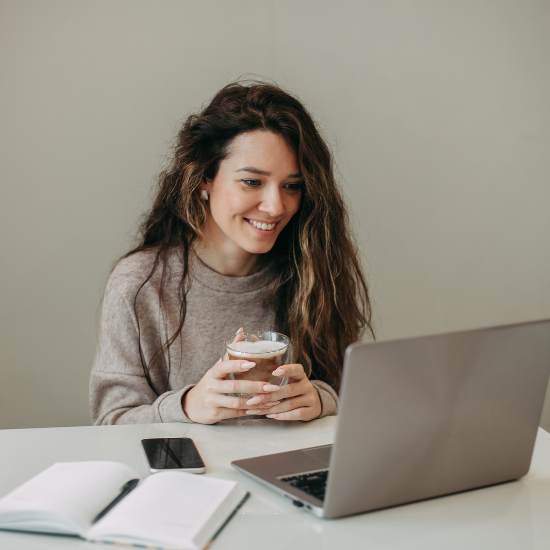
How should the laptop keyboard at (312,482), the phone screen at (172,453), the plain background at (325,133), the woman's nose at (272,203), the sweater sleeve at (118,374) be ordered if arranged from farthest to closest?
1. the plain background at (325,133)
2. the woman's nose at (272,203)
3. the sweater sleeve at (118,374)
4. the phone screen at (172,453)
5. the laptop keyboard at (312,482)

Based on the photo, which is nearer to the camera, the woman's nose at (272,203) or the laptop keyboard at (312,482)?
the laptop keyboard at (312,482)

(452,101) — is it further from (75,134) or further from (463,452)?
(463,452)

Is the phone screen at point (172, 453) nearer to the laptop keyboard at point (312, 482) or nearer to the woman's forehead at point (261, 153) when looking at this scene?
the laptop keyboard at point (312, 482)

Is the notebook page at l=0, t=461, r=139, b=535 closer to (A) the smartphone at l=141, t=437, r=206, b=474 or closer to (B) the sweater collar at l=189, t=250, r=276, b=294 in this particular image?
(A) the smartphone at l=141, t=437, r=206, b=474

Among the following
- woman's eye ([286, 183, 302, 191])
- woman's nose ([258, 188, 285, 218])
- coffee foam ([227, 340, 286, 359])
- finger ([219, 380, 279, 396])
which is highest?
woman's eye ([286, 183, 302, 191])

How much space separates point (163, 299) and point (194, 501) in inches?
29.1

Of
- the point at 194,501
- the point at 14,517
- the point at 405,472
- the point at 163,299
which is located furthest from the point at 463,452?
the point at 163,299

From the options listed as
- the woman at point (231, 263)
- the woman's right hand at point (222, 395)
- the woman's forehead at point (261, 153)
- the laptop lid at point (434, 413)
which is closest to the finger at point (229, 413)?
the woman's right hand at point (222, 395)

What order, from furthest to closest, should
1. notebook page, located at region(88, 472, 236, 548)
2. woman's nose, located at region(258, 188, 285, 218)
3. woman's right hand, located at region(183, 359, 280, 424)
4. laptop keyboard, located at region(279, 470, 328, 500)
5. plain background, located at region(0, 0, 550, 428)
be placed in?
plain background, located at region(0, 0, 550, 428)
woman's nose, located at region(258, 188, 285, 218)
woman's right hand, located at region(183, 359, 280, 424)
laptop keyboard, located at region(279, 470, 328, 500)
notebook page, located at region(88, 472, 236, 548)

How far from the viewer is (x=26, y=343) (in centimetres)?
191

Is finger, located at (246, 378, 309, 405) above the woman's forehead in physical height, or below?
Result: below

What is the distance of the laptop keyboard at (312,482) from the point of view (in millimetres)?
772

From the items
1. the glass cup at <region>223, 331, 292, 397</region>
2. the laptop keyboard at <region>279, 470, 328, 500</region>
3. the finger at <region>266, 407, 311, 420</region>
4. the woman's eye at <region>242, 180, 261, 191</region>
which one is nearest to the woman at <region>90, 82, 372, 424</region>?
the woman's eye at <region>242, 180, 261, 191</region>

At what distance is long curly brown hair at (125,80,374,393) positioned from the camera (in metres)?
1.40
